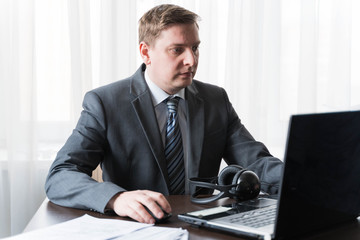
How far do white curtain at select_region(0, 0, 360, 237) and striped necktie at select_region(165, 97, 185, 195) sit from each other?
1.07 meters

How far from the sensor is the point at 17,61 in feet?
9.37

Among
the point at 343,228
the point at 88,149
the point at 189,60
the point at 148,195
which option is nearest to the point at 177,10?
the point at 189,60

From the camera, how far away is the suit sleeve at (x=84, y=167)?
1457 mm

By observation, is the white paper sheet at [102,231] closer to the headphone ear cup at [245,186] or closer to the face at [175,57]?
the headphone ear cup at [245,186]

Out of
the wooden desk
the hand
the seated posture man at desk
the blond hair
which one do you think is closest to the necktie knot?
the seated posture man at desk

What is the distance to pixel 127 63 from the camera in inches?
117

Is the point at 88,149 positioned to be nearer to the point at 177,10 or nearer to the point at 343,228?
the point at 177,10

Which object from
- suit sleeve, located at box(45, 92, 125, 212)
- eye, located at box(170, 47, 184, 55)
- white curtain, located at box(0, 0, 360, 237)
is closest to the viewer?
suit sleeve, located at box(45, 92, 125, 212)

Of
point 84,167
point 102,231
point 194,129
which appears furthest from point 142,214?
point 194,129

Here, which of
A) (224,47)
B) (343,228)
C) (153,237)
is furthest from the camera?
(224,47)

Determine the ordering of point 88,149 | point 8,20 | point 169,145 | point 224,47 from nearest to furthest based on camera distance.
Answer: point 88,149, point 169,145, point 8,20, point 224,47

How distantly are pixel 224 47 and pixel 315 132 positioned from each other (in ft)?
7.22

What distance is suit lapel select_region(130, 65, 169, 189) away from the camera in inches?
74.8

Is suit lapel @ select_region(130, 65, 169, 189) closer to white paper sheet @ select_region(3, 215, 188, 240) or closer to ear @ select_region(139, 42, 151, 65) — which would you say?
ear @ select_region(139, 42, 151, 65)
